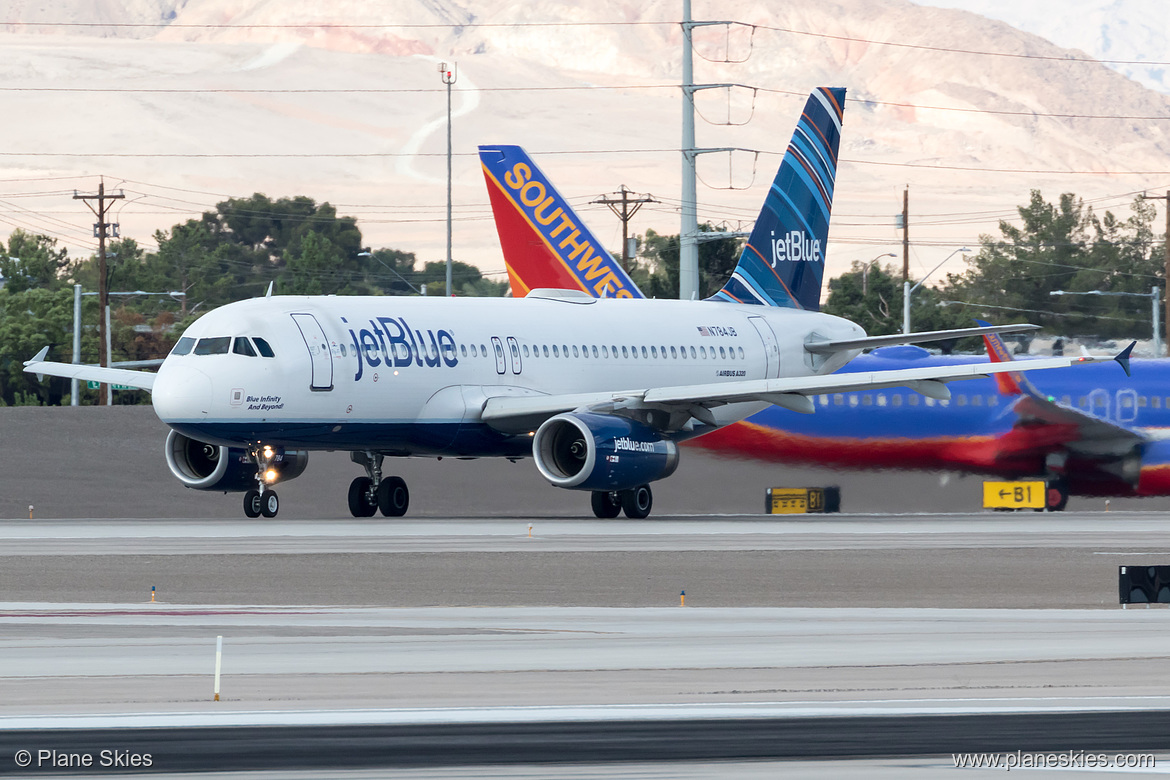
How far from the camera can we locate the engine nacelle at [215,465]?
34.8m

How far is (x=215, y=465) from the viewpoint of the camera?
3556cm

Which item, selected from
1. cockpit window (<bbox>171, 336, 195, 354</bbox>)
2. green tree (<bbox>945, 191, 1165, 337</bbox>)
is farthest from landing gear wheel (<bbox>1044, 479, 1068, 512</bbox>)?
green tree (<bbox>945, 191, 1165, 337</bbox>)

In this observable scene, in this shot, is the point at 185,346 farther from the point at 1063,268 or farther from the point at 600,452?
the point at 1063,268

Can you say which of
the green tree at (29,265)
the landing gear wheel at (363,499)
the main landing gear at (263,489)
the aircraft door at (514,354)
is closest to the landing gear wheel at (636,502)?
the aircraft door at (514,354)

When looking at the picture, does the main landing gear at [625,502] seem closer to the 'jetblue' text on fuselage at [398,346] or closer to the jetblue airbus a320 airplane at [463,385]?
the jetblue airbus a320 airplane at [463,385]

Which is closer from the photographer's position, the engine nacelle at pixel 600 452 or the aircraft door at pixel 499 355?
the engine nacelle at pixel 600 452

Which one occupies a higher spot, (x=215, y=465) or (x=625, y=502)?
(x=215, y=465)

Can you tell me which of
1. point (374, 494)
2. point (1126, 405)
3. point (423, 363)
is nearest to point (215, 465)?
point (374, 494)

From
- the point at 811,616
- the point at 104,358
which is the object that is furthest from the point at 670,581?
the point at 104,358

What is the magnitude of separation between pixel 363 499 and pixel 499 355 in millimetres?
4085

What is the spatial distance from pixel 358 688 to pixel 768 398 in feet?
77.0

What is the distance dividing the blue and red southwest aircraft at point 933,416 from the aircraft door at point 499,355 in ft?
29.5

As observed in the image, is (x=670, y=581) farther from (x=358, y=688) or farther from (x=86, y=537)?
(x=86, y=537)

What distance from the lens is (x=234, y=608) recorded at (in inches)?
742
